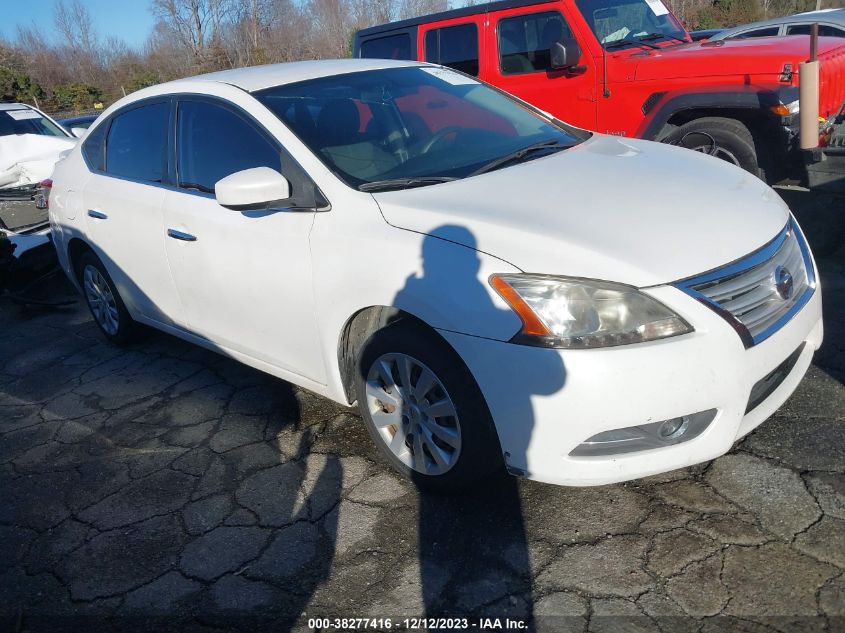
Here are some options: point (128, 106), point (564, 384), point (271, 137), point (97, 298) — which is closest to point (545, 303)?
point (564, 384)

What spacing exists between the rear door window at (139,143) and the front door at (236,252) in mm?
193

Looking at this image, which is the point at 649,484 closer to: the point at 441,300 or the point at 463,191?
the point at 441,300

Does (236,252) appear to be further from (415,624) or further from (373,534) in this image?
(415,624)

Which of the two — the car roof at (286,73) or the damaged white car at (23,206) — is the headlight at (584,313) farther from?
the damaged white car at (23,206)

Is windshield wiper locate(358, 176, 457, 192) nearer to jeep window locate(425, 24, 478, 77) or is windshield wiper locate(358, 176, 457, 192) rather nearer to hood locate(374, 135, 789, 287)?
hood locate(374, 135, 789, 287)

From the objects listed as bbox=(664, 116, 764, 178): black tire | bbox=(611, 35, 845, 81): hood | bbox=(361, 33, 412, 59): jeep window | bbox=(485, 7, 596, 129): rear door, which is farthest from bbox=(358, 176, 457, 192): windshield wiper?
bbox=(361, 33, 412, 59): jeep window

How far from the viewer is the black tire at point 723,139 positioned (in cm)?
552

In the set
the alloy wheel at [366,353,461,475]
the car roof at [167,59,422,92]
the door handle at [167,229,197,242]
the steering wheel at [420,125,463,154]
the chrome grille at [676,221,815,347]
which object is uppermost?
the car roof at [167,59,422,92]

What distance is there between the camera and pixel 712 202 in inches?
109

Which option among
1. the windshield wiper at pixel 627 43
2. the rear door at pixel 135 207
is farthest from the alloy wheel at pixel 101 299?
the windshield wiper at pixel 627 43

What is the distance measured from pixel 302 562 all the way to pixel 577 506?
3.52 ft

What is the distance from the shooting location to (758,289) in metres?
2.55

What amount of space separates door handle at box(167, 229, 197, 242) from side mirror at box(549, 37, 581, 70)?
3.84 meters

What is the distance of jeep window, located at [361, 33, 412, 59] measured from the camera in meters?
7.39
